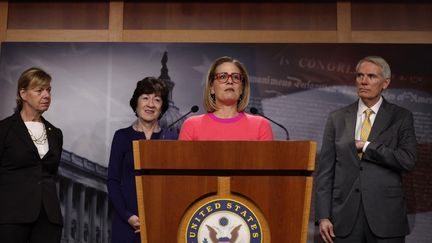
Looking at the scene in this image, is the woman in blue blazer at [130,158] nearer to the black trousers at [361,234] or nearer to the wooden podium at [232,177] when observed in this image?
the black trousers at [361,234]

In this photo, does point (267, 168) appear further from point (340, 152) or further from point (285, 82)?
point (285, 82)

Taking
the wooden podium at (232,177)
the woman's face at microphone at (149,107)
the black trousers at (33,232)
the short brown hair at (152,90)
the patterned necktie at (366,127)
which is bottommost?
the black trousers at (33,232)

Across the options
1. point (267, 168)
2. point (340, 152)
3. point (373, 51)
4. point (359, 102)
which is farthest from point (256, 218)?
point (373, 51)

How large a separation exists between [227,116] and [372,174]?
0.97m

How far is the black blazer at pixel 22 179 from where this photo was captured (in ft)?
8.92

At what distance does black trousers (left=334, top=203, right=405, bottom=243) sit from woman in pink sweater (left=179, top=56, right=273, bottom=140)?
87cm

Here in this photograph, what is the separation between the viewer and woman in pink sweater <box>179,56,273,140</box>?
212 cm

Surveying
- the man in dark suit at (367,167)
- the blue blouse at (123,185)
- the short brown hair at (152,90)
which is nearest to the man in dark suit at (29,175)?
the blue blouse at (123,185)

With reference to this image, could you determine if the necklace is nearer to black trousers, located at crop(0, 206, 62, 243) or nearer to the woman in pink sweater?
black trousers, located at crop(0, 206, 62, 243)

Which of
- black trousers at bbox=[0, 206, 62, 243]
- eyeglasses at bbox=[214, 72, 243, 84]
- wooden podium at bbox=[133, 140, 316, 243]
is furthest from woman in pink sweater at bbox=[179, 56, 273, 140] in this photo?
black trousers at bbox=[0, 206, 62, 243]

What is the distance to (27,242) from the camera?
9.10ft

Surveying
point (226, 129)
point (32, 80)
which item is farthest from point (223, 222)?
point (32, 80)

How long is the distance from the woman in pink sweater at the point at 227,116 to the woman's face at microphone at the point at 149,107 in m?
0.82

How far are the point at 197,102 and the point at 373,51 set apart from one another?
131 cm
